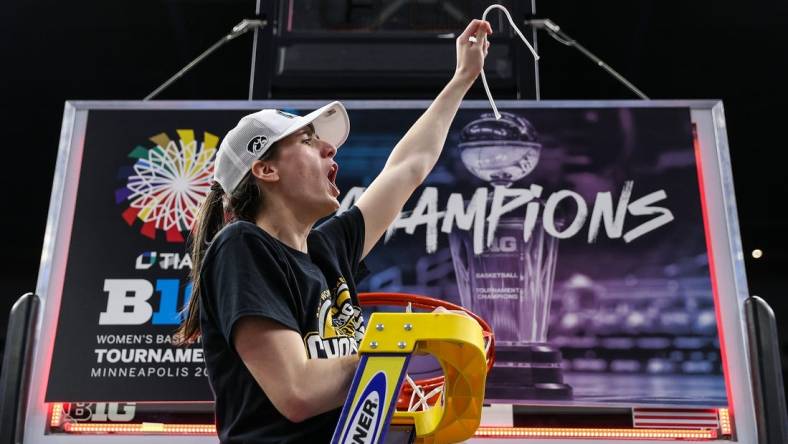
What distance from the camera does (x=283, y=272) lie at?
4.63 ft

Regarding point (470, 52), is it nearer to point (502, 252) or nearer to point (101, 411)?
point (502, 252)

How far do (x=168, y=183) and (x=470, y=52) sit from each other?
6.51 feet

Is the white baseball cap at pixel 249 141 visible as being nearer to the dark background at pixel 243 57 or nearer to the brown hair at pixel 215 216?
the brown hair at pixel 215 216

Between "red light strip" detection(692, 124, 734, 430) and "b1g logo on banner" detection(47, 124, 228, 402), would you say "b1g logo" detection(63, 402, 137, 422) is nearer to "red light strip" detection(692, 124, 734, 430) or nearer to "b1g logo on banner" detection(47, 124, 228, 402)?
"b1g logo on banner" detection(47, 124, 228, 402)

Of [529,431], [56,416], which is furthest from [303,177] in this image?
[56,416]

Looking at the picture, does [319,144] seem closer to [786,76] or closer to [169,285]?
[169,285]

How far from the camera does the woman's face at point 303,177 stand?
162cm

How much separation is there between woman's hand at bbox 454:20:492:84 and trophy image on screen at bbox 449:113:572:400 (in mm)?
1480

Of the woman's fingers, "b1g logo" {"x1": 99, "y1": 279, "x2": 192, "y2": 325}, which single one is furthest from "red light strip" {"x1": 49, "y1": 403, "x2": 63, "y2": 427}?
the woman's fingers

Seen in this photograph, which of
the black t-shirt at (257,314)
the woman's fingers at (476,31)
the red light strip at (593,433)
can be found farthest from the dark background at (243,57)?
the black t-shirt at (257,314)

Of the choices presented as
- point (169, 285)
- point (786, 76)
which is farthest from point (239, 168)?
point (786, 76)

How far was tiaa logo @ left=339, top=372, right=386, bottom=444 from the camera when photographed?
4.12ft

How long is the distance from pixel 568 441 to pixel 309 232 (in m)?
1.80

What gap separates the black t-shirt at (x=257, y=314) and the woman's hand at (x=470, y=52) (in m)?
0.69
